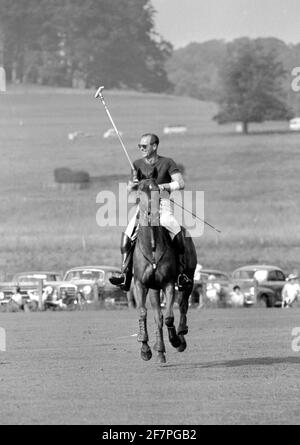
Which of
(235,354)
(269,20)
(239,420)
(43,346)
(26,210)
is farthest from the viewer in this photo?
(269,20)

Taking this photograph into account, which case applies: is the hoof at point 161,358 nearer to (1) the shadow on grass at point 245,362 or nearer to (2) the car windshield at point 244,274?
(1) the shadow on grass at point 245,362

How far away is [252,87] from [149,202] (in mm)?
85020

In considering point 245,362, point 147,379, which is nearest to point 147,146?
point 245,362

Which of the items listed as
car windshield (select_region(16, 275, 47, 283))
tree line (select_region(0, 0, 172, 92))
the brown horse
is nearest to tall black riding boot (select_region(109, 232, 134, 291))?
the brown horse

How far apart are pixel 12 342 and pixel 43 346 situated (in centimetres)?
124

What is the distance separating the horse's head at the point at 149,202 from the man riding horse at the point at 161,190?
12 centimetres

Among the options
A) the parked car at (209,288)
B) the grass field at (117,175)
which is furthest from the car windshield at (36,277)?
the grass field at (117,175)

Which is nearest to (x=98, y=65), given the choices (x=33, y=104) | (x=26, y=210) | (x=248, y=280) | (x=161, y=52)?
(x=33, y=104)

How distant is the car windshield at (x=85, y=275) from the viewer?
4018 centimetres

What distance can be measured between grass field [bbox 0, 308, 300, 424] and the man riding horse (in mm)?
1101

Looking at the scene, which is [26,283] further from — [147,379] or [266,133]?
[266,133]

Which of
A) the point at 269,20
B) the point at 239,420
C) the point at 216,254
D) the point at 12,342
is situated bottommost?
the point at 216,254

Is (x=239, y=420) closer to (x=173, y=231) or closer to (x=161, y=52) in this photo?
(x=173, y=231)

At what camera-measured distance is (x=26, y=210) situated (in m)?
73.2
